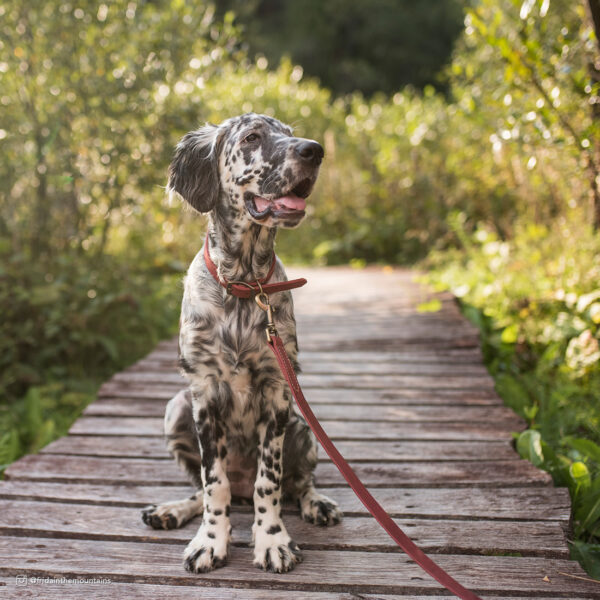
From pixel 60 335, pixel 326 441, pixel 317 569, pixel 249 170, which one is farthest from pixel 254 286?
pixel 60 335

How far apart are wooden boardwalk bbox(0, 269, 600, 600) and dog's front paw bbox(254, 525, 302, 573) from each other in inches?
1.5

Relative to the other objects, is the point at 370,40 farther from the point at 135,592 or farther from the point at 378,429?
the point at 135,592

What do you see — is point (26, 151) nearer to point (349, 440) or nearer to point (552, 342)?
point (349, 440)

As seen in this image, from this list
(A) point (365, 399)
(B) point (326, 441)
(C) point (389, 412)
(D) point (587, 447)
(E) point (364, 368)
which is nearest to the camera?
(B) point (326, 441)

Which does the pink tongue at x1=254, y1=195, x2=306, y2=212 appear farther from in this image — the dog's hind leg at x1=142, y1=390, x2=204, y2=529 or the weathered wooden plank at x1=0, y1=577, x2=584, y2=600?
the weathered wooden plank at x1=0, y1=577, x2=584, y2=600

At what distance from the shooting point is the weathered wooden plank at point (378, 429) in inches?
116

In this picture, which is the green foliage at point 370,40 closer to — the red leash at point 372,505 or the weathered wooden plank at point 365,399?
the weathered wooden plank at point 365,399

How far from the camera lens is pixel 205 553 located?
6.43 feet

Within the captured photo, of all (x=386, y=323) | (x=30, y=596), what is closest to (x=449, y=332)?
(x=386, y=323)

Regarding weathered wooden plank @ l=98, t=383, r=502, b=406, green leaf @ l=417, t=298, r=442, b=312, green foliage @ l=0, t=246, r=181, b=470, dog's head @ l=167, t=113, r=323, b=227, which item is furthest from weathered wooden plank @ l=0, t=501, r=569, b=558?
green leaf @ l=417, t=298, r=442, b=312

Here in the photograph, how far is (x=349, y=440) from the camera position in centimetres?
297

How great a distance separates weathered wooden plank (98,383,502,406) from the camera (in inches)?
134

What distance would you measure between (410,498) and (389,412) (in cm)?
91

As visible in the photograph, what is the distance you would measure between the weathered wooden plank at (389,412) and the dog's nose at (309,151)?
5.54ft
